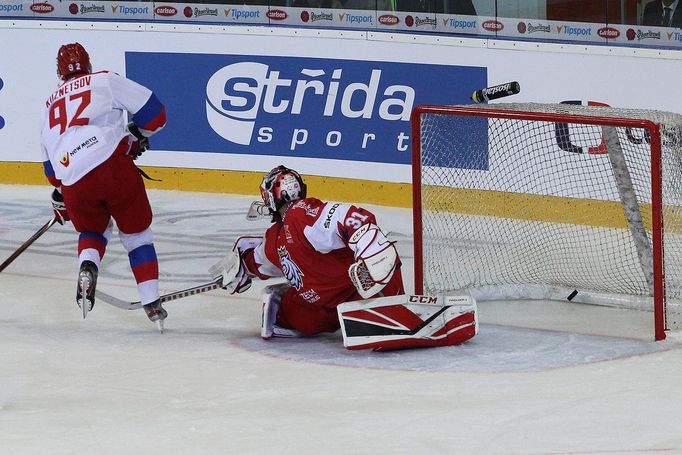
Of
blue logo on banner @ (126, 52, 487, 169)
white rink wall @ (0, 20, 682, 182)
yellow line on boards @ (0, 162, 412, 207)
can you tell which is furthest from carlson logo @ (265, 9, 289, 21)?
yellow line on boards @ (0, 162, 412, 207)

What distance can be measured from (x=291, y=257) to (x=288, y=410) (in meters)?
0.83

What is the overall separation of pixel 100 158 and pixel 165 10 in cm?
336

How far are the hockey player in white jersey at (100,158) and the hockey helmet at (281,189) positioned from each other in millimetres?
478

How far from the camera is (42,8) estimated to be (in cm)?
775

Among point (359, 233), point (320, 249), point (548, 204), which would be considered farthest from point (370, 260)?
point (548, 204)

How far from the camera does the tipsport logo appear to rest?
7105 mm

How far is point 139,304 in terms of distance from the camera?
468 centimetres

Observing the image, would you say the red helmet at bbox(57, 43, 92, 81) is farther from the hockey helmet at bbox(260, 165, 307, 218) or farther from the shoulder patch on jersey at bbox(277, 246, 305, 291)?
the shoulder patch on jersey at bbox(277, 246, 305, 291)

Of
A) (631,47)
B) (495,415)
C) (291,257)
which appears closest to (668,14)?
(631,47)

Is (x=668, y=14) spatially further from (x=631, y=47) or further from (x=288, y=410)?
(x=288, y=410)

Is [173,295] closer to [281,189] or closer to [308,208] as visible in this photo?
[281,189]

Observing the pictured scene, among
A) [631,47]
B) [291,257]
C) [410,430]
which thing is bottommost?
[410,430]

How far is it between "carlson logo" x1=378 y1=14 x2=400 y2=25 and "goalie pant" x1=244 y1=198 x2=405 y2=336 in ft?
9.59

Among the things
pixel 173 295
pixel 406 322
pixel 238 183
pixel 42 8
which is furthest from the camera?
pixel 42 8
